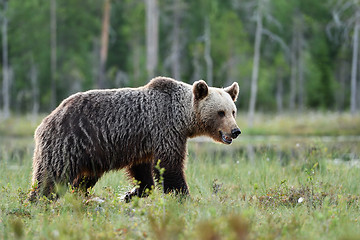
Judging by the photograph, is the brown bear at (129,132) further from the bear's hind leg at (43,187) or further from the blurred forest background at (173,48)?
the blurred forest background at (173,48)

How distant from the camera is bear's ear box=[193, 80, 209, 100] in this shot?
259 inches

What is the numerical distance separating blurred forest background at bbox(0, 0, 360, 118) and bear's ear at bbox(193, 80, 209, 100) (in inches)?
757

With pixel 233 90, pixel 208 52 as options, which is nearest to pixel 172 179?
pixel 233 90

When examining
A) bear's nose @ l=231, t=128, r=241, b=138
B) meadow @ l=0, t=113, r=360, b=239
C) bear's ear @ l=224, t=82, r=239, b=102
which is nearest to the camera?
meadow @ l=0, t=113, r=360, b=239

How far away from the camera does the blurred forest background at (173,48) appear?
3294 centimetres

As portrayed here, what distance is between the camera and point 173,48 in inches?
1444

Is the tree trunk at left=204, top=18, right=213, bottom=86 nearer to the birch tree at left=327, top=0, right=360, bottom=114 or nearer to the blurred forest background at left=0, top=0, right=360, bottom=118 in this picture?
the blurred forest background at left=0, top=0, right=360, bottom=118

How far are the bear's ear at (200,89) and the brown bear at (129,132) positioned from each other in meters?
0.01

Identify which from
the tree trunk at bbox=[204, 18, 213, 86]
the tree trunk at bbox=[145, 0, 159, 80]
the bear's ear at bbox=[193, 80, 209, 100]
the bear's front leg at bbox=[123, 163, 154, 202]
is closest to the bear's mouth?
the bear's ear at bbox=[193, 80, 209, 100]

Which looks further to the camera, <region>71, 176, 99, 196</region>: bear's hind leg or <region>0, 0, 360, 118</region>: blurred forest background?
<region>0, 0, 360, 118</region>: blurred forest background

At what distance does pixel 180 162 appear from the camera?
20.6ft

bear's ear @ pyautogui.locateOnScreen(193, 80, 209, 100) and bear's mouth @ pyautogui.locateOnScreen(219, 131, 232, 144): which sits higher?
bear's ear @ pyautogui.locateOnScreen(193, 80, 209, 100)

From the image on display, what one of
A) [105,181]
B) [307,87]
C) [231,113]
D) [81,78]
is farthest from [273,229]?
[307,87]

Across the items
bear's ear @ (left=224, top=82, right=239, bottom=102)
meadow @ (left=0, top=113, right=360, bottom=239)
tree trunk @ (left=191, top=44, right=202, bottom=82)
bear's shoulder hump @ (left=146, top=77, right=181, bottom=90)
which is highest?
tree trunk @ (left=191, top=44, right=202, bottom=82)
